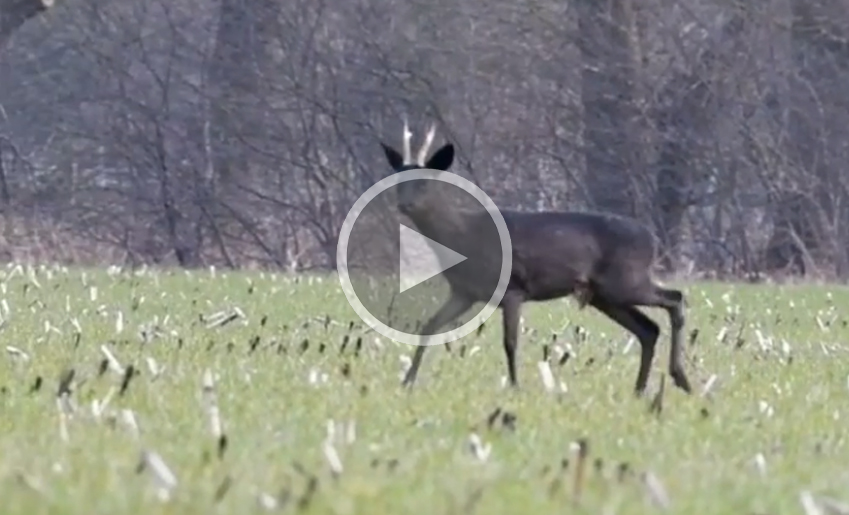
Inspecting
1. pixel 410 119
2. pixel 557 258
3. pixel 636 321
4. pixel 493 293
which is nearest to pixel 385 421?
pixel 493 293

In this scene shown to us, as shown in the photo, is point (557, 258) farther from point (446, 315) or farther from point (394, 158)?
point (394, 158)

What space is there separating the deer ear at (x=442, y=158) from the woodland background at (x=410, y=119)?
15.7 metres

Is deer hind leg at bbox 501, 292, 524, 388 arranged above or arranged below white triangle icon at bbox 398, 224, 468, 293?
below

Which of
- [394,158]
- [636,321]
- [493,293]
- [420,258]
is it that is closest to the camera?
[493,293]

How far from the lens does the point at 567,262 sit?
813 centimetres

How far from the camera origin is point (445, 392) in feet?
22.6

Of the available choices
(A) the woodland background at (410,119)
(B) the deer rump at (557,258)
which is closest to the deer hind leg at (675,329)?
(B) the deer rump at (557,258)

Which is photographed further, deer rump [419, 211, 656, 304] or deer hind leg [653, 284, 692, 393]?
deer rump [419, 211, 656, 304]

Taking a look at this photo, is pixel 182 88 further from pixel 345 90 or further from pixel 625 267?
pixel 625 267

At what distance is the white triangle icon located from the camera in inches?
322

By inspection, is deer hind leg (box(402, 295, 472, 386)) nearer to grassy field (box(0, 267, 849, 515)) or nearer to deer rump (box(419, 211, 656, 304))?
deer rump (box(419, 211, 656, 304))

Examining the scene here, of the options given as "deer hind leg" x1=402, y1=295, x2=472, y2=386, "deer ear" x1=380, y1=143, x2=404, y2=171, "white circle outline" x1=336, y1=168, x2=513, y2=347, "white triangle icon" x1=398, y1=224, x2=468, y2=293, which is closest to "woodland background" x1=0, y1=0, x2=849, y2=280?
"white circle outline" x1=336, y1=168, x2=513, y2=347

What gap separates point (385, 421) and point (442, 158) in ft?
8.15

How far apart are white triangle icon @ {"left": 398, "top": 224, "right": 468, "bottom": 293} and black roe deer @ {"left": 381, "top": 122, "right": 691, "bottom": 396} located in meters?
0.07
